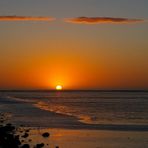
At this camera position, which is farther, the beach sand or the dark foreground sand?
the beach sand

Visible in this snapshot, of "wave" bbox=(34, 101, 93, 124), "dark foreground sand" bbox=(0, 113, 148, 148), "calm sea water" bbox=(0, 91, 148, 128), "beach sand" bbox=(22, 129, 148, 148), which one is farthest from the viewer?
"wave" bbox=(34, 101, 93, 124)

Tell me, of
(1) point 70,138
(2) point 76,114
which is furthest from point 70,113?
(1) point 70,138

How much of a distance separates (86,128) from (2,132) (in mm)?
6691

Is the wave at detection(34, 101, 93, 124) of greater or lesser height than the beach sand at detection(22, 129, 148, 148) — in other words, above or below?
above

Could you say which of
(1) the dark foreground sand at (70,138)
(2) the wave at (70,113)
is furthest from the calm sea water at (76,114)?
(1) the dark foreground sand at (70,138)

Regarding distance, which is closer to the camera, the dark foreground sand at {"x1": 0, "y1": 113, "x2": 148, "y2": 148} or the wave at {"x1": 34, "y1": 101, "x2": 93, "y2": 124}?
the dark foreground sand at {"x1": 0, "y1": 113, "x2": 148, "y2": 148}

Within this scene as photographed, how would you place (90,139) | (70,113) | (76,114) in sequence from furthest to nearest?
(70,113) < (76,114) < (90,139)

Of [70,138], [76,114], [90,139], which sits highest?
[76,114]

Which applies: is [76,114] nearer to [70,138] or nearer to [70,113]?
[70,113]

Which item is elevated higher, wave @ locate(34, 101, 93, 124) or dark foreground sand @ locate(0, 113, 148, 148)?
wave @ locate(34, 101, 93, 124)

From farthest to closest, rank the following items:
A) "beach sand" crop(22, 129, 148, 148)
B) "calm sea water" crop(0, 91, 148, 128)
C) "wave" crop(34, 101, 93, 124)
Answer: "wave" crop(34, 101, 93, 124) → "calm sea water" crop(0, 91, 148, 128) → "beach sand" crop(22, 129, 148, 148)

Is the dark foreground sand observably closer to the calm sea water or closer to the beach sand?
the beach sand

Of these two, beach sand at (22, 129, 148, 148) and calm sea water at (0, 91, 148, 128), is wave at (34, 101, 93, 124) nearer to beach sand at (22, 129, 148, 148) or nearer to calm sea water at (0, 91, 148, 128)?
calm sea water at (0, 91, 148, 128)

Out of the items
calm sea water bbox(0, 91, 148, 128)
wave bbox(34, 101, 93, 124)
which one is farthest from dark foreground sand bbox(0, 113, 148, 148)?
wave bbox(34, 101, 93, 124)
